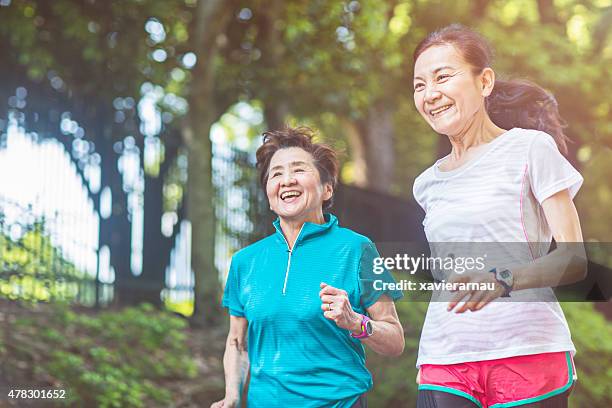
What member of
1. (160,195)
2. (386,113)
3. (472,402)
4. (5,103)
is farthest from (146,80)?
(472,402)

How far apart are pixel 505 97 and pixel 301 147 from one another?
746 mm

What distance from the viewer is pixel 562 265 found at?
256cm

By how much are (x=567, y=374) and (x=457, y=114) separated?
2.95 ft

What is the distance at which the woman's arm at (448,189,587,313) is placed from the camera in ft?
8.43

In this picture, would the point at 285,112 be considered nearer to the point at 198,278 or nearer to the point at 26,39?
the point at 198,278

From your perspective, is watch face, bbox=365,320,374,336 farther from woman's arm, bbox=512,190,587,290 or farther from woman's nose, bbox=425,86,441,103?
woman's nose, bbox=425,86,441,103

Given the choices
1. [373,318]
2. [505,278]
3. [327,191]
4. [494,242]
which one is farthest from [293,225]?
[505,278]

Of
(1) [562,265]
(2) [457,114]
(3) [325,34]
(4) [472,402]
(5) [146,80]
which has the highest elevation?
(3) [325,34]

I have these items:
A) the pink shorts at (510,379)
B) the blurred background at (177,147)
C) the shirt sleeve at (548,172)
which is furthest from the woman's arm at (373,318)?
the blurred background at (177,147)

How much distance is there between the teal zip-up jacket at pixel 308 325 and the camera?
3.03 metres

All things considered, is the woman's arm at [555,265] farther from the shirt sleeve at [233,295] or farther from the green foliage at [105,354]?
the green foliage at [105,354]

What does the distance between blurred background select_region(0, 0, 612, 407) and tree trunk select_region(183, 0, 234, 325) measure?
14 mm

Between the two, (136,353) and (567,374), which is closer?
(567,374)

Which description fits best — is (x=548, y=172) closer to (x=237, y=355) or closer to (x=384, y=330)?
(x=384, y=330)
